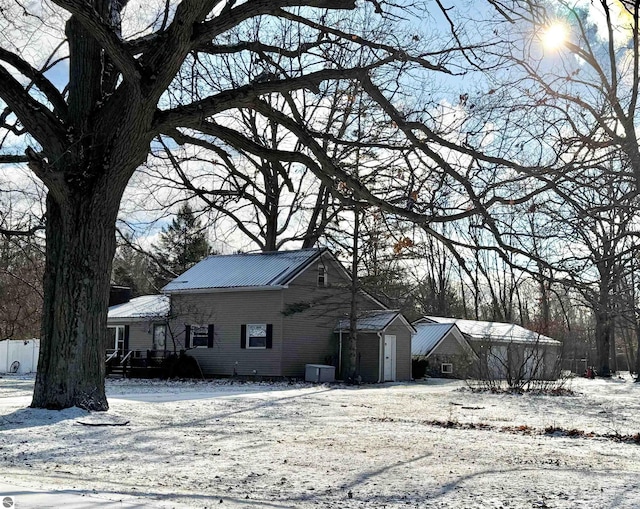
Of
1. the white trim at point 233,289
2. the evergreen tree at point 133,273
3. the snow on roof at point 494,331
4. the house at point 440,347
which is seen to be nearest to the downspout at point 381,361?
the white trim at point 233,289

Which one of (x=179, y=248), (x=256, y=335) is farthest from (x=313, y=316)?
(x=179, y=248)

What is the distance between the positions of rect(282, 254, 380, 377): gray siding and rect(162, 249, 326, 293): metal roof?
591 mm

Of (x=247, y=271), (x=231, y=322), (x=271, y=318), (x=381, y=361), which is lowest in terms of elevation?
(x=381, y=361)

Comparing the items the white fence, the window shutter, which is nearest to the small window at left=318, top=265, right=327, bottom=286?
the window shutter

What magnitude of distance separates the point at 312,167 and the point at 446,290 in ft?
142

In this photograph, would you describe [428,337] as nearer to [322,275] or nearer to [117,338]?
[322,275]

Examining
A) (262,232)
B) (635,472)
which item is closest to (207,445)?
(635,472)

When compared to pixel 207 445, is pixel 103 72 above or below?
above

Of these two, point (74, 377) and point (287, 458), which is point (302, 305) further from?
point (287, 458)

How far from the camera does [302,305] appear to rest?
30344mm

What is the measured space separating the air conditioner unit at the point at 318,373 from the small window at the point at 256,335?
2.21 meters

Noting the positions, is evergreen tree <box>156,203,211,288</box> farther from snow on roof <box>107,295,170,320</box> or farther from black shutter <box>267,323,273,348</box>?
black shutter <box>267,323,273,348</box>

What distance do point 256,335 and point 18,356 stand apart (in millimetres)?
14162

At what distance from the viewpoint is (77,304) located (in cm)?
1157
